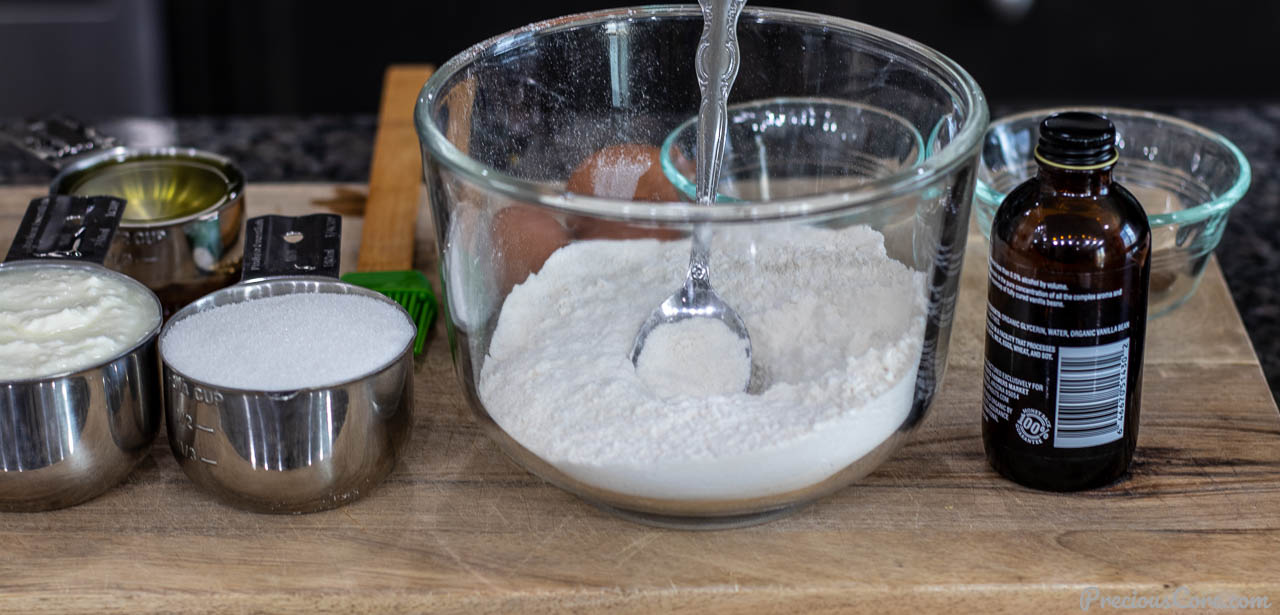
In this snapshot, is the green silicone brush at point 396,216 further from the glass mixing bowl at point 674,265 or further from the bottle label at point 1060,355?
the bottle label at point 1060,355

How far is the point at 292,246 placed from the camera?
1005 millimetres

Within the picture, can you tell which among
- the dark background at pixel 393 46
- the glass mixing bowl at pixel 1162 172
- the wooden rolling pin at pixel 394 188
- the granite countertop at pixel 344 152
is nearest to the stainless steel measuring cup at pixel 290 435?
the wooden rolling pin at pixel 394 188

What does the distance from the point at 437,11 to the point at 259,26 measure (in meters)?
0.32

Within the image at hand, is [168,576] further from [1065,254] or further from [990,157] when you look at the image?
[990,157]

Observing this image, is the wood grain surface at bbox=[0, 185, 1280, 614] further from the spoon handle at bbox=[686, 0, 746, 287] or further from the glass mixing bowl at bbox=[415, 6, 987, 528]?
the spoon handle at bbox=[686, 0, 746, 287]

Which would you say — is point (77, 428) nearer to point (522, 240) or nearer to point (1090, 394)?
point (522, 240)

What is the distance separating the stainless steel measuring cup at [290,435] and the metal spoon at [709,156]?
171 millimetres

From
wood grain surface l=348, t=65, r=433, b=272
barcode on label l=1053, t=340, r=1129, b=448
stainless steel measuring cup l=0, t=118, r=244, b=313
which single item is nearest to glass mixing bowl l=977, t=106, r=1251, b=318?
barcode on label l=1053, t=340, r=1129, b=448

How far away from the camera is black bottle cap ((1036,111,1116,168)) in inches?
30.7

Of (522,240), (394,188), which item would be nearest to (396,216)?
(394,188)

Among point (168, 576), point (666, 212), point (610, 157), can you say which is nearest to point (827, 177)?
point (610, 157)

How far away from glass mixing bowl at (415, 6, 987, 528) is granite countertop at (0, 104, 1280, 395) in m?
0.56

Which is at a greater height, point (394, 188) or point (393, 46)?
point (394, 188)

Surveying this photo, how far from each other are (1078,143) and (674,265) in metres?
0.30
